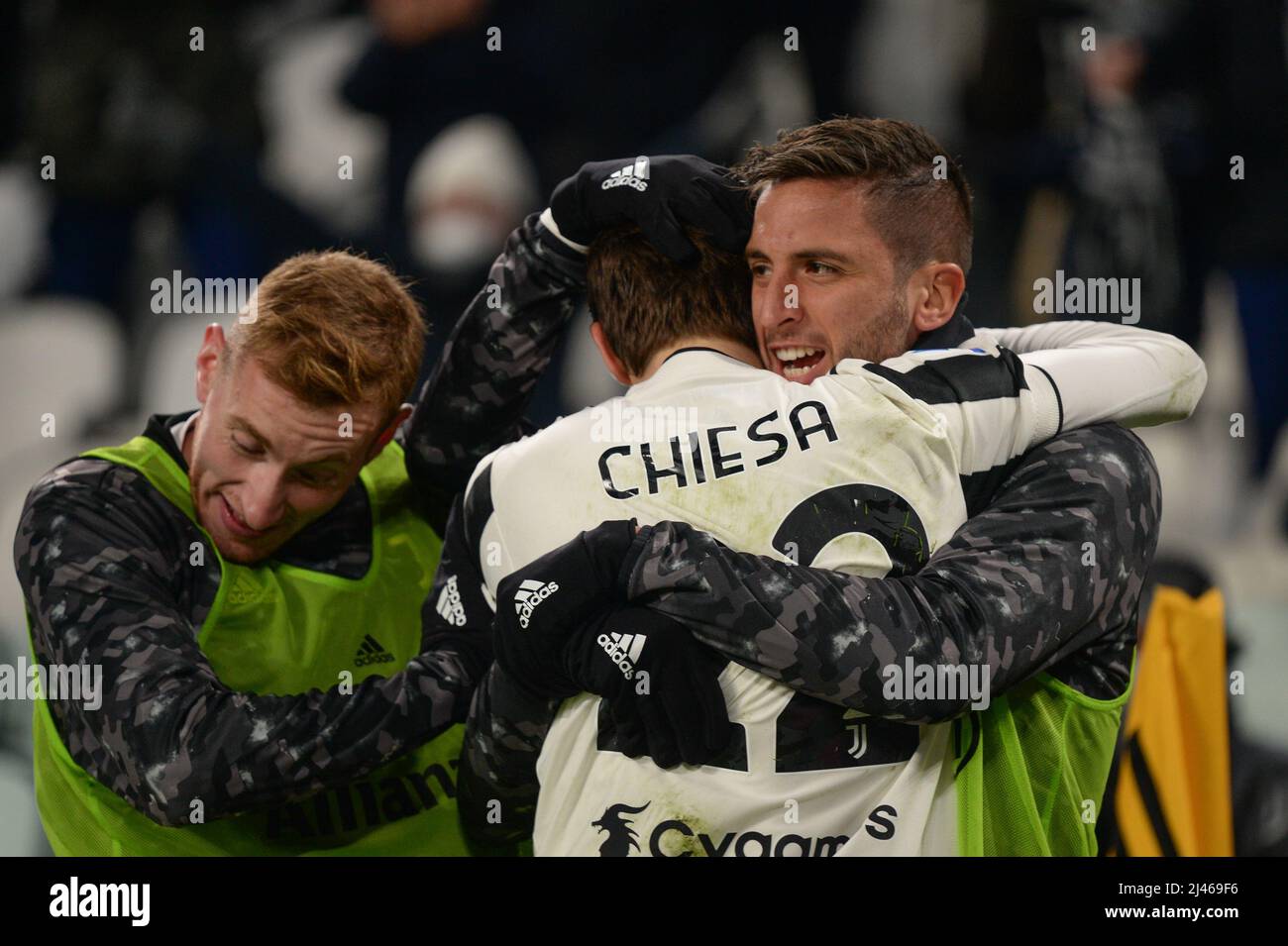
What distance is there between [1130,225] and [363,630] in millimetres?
2727

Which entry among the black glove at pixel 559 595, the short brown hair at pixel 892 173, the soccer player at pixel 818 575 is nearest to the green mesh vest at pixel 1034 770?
the soccer player at pixel 818 575

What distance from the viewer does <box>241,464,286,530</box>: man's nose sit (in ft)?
6.18

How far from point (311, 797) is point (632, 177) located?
969 millimetres

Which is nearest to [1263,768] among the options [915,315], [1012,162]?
[1012,162]

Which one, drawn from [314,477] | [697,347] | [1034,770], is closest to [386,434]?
[314,477]

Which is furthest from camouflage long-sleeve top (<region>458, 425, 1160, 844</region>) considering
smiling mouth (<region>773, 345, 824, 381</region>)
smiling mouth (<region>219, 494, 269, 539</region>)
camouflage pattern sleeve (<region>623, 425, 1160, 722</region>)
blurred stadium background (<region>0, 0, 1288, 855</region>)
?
blurred stadium background (<region>0, 0, 1288, 855</region>)

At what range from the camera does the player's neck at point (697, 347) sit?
1.60 meters

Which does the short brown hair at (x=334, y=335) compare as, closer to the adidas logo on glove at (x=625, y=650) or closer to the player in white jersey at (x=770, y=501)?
the player in white jersey at (x=770, y=501)

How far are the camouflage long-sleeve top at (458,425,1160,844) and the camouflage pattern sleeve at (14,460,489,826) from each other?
17 centimetres

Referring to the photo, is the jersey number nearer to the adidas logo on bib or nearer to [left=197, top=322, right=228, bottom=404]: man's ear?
the adidas logo on bib

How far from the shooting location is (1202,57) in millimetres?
3932

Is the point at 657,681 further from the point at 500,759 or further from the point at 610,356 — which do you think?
the point at 610,356
